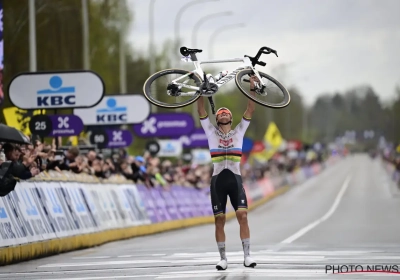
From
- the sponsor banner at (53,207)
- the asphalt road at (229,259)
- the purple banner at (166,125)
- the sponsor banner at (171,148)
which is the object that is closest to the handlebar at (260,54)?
the asphalt road at (229,259)

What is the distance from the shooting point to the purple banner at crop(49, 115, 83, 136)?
25.4 meters

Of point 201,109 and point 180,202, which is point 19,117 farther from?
point 201,109

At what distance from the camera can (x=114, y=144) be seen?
1282 inches

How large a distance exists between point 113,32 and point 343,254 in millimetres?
46920

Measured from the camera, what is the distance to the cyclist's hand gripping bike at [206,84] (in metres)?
15.5

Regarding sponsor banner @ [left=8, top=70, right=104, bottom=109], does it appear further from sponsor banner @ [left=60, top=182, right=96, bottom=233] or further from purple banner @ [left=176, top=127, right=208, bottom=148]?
purple banner @ [left=176, top=127, right=208, bottom=148]

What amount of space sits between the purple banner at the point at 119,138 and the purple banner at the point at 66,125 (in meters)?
6.90

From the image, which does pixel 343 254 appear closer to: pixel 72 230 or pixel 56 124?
pixel 72 230

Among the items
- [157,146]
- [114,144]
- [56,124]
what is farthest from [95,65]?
[56,124]

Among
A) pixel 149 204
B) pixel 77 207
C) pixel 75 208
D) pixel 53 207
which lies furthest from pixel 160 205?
pixel 53 207

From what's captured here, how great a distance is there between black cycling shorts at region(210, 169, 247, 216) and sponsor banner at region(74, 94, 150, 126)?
695 inches

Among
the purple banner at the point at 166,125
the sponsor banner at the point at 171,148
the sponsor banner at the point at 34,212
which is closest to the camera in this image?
the sponsor banner at the point at 34,212

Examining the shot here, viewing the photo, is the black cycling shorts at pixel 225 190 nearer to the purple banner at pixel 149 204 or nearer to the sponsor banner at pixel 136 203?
the sponsor banner at pixel 136 203

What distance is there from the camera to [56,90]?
982 inches
